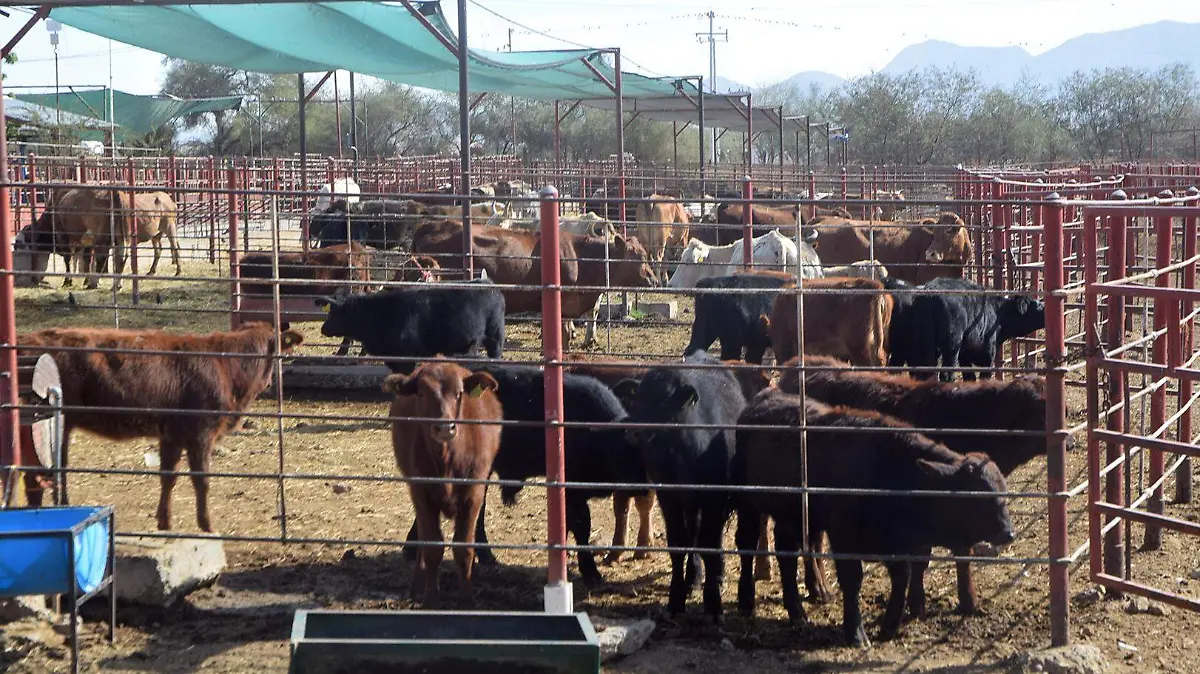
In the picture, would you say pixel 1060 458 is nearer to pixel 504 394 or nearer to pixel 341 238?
pixel 504 394

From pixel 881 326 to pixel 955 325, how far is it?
0.91 metres

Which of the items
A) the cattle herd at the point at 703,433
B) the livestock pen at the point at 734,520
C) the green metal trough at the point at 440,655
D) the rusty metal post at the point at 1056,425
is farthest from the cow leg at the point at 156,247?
the green metal trough at the point at 440,655

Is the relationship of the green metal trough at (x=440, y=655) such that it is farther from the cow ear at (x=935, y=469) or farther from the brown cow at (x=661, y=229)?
the brown cow at (x=661, y=229)

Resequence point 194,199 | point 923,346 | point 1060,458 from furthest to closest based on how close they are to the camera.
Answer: point 194,199
point 923,346
point 1060,458

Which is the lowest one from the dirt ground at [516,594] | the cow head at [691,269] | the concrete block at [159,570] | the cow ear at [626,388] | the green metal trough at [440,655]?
the dirt ground at [516,594]

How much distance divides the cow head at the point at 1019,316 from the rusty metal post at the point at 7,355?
323 inches

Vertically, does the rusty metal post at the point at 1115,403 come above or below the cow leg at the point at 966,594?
above

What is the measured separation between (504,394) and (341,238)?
460 inches

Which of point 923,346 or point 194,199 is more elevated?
point 194,199

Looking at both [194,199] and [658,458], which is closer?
[658,458]

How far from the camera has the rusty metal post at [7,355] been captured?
18.6 feet

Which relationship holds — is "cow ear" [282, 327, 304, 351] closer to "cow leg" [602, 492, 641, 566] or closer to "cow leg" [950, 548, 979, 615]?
"cow leg" [602, 492, 641, 566]

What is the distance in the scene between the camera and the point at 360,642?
11.8 ft

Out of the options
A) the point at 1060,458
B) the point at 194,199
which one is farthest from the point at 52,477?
the point at 194,199
